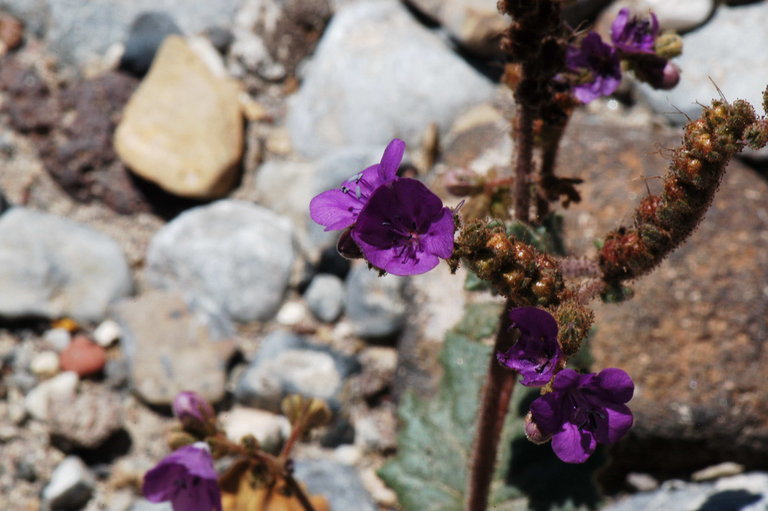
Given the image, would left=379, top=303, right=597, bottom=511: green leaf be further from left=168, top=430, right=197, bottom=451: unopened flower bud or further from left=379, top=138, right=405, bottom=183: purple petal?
left=379, top=138, right=405, bottom=183: purple petal

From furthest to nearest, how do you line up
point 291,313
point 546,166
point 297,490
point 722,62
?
point 722,62 → point 291,313 → point 297,490 → point 546,166

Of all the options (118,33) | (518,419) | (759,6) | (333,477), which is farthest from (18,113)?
(759,6)

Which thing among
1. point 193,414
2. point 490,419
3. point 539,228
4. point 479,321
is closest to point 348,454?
point 479,321

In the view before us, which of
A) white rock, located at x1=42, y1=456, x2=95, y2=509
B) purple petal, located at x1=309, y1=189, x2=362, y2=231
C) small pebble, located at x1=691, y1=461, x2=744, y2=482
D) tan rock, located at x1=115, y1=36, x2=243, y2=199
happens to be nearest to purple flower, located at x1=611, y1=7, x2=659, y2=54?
purple petal, located at x1=309, y1=189, x2=362, y2=231

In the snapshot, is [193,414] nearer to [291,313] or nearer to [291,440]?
[291,440]

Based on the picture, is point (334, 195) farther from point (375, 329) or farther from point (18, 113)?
point (18, 113)

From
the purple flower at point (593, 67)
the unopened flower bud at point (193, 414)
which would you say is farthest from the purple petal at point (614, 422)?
the unopened flower bud at point (193, 414)

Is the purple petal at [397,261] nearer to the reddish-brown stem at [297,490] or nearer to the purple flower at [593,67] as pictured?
the purple flower at [593,67]
